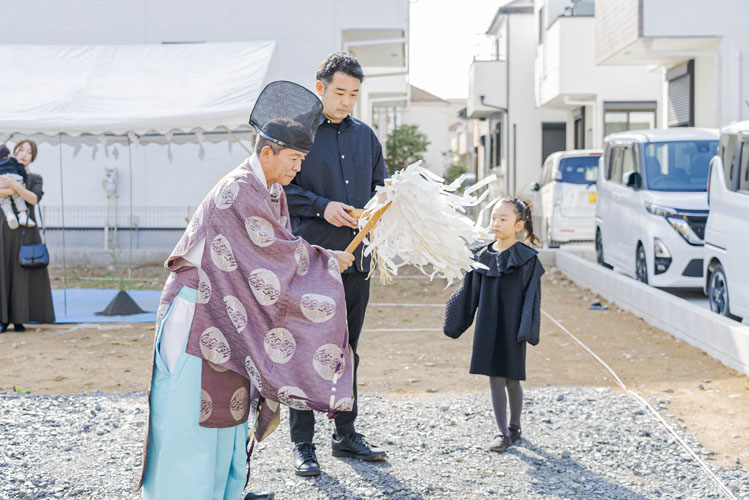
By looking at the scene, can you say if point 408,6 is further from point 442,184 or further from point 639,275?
point 442,184

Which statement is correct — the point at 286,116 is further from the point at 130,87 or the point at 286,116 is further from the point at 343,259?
the point at 130,87

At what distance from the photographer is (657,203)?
32.7 feet

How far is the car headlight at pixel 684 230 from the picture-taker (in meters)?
9.64

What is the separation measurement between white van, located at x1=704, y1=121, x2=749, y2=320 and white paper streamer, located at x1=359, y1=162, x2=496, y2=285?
4.66m

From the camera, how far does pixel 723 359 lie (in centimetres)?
670

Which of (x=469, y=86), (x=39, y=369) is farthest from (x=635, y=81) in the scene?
(x=39, y=369)

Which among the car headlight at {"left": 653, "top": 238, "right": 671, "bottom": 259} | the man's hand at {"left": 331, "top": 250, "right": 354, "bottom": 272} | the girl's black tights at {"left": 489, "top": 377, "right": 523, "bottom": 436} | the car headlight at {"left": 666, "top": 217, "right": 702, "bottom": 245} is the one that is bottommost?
the girl's black tights at {"left": 489, "top": 377, "right": 523, "bottom": 436}

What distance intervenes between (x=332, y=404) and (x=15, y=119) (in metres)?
7.10

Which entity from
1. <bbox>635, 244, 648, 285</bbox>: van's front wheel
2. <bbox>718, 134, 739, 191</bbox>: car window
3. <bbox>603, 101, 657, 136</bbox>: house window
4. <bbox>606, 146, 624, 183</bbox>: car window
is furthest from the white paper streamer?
<bbox>603, 101, 657, 136</bbox>: house window

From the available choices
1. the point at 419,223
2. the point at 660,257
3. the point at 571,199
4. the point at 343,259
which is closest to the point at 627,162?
the point at 660,257

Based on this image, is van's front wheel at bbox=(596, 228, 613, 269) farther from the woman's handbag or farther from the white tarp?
the woman's handbag

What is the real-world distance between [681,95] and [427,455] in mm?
14086

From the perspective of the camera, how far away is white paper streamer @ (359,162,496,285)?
329 centimetres

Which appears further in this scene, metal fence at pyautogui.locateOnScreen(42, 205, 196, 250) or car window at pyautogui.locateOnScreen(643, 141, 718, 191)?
metal fence at pyautogui.locateOnScreen(42, 205, 196, 250)
